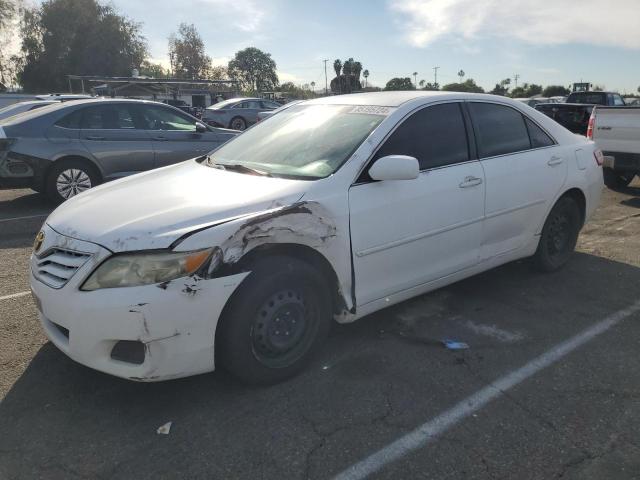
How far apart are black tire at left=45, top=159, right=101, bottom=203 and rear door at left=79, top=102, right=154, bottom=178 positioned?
0.21 meters

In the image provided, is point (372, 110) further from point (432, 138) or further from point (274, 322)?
point (274, 322)

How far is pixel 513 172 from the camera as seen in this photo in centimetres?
419

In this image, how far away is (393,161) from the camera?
319cm

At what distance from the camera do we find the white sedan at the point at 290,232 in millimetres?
2572

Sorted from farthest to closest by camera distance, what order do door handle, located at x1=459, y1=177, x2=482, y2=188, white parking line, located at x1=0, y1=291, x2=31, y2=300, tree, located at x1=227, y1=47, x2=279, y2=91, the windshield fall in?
1. tree, located at x1=227, y1=47, x2=279, y2=91
2. white parking line, located at x1=0, y1=291, x2=31, y2=300
3. door handle, located at x1=459, y1=177, x2=482, y2=188
4. the windshield

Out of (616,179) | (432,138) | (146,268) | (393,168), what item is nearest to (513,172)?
(432,138)

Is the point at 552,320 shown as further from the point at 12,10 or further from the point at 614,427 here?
the point at 12,10

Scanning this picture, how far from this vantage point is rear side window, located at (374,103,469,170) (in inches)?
139

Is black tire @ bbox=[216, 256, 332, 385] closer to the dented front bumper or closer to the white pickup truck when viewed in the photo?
the dented front bumper

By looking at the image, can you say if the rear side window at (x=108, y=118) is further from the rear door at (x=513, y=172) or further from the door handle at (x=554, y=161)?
the door handle at (x=554, y=161)

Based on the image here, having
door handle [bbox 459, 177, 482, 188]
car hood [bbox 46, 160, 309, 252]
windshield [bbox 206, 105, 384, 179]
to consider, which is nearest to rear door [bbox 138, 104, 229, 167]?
windshield [bbox 206, 105, 384, 179]

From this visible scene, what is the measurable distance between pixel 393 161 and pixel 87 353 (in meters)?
2.01

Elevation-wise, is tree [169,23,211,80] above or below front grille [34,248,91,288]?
above

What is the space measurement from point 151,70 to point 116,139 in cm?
7225
